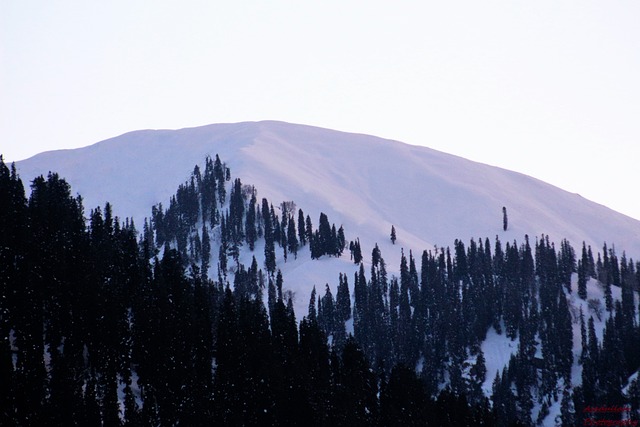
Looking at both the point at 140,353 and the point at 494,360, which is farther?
the point at 494,360

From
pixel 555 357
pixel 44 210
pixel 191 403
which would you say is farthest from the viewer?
pixel 555 357

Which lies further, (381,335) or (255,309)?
(381,335)

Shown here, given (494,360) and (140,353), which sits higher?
(140,353)

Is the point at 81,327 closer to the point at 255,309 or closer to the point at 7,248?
the point at 7,248

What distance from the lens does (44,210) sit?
12206 cm

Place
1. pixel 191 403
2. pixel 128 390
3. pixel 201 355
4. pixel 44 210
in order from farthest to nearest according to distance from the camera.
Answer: pixel 44 210
pixel 201 355
pixel 191 403
pixel 128 390

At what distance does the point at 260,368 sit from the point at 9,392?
109 ft

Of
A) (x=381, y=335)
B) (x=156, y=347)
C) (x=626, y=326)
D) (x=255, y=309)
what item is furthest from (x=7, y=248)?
(x=626, y=326)

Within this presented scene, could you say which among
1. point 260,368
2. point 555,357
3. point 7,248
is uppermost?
point 7,248

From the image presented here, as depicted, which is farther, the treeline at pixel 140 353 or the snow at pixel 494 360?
the snow at pixel 494 360

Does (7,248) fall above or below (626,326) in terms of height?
above

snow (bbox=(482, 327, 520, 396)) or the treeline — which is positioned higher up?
the treeline

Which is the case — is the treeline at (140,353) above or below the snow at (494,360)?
above

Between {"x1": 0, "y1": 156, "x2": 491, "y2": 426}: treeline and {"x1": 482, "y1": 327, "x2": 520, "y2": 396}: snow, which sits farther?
{"x1": 482, "y1": 327, "x2": 520, "y2": 396}: snow
